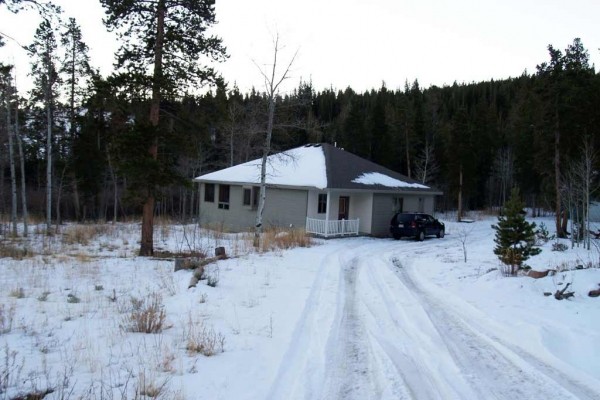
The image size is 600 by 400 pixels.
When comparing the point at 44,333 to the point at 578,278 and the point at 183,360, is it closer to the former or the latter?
the point at 183,360

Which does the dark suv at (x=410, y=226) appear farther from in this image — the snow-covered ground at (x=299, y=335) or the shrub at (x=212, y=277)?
the shrub at (x=212, y=277)

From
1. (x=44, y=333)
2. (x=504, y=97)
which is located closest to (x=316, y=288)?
(x=44, y=333)

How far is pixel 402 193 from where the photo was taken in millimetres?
27469

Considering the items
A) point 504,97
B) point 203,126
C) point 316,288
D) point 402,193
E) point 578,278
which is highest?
point 504,97

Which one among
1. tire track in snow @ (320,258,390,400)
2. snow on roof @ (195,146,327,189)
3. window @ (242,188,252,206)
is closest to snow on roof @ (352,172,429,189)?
snow on roof @ (195,146,327,189)

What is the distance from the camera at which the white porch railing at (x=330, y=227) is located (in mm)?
22172

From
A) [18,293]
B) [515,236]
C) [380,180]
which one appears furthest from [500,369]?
[380,180]

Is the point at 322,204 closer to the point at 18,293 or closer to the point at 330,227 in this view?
the point at 330,227

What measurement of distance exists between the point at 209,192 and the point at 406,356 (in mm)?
25701

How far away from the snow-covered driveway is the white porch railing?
12.9 meters

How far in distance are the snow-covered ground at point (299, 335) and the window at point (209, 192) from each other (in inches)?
709

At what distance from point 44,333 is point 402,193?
23940mm

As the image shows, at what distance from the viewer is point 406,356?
5430 millimetres

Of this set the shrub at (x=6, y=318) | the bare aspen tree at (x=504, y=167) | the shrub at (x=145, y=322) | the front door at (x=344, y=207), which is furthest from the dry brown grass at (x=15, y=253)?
the bare aspen tree at (x=504, y=167)
